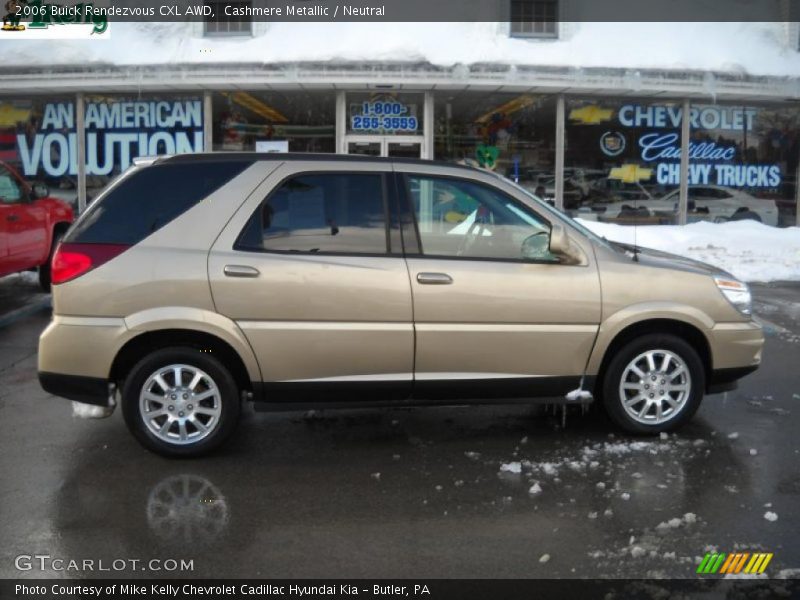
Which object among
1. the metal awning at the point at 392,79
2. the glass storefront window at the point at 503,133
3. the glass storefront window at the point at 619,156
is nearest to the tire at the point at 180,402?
the metal awning at the point at 392,79

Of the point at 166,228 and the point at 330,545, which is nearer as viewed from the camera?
the point at 330,545

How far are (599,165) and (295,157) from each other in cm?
1316

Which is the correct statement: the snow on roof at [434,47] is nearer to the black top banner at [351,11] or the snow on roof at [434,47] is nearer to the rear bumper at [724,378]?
the black top banner at [351,11]

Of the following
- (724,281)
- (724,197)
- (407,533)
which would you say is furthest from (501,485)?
(724,197)

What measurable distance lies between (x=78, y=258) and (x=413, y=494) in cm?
240

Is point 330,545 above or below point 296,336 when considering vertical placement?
below

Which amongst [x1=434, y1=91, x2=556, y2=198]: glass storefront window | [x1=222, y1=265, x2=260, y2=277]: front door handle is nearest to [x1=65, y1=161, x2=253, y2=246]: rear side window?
[x1=222, y1=265, x2=260, y2=277]: front door handle

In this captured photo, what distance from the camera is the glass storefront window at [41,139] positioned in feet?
57.5

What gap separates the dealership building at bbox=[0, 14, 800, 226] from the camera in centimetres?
1684

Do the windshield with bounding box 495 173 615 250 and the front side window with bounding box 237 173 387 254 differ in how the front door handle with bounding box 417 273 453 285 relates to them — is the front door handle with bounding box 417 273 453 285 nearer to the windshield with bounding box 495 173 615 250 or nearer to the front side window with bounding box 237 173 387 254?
the front side window with bounding box 237 173 387 254

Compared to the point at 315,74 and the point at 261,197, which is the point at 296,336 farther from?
the point at 315,74

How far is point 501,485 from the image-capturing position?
4801mm

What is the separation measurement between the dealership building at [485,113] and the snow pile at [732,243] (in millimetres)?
1063

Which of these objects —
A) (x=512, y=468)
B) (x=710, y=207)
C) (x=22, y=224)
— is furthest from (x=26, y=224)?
(x=710, y=207)
